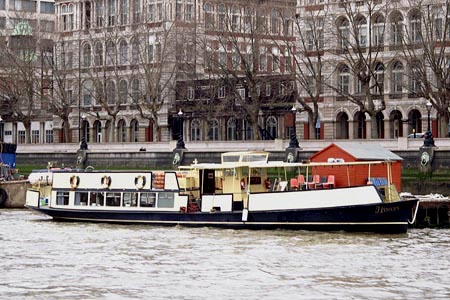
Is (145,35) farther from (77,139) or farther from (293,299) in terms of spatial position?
(293,299)

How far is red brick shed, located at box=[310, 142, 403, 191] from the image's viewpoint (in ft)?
205

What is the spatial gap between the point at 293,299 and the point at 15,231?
24865mm

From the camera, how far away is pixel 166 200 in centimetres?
6172

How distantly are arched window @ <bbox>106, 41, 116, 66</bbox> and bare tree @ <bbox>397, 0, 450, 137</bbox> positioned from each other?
31.5m

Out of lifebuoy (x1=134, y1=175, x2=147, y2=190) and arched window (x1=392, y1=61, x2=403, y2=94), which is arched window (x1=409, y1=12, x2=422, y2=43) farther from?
lifebuoy (x1=134, y1=175, x2=147, y2=190)

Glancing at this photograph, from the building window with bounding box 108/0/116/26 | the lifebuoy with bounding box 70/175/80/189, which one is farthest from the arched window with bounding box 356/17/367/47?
the lifebuoy with bounding box 70/175/80/189

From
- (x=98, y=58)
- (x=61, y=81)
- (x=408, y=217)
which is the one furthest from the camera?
(x=98, y=58)

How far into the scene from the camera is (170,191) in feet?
202

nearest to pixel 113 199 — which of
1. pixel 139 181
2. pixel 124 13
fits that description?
pixel 139 181

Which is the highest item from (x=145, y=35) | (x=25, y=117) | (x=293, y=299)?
(x=145, y=35)

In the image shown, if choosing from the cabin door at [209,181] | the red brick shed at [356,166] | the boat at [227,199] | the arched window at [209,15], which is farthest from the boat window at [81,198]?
the arched window at [209,15]

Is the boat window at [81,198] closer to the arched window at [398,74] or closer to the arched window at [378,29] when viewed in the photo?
the arched window at [378,29]

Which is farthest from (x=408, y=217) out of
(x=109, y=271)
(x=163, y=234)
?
(x=109, y=271)

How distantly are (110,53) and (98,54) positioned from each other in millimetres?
1515
